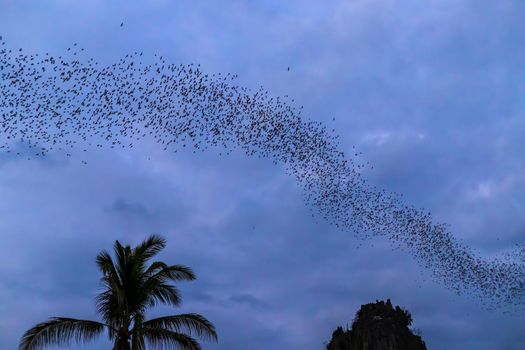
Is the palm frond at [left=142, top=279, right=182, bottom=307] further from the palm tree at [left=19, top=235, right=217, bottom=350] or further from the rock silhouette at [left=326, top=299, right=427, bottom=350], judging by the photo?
the rock silhouette at [left=326, top=299, right=427, bottom=350]

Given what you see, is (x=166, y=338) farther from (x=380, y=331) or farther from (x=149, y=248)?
(x=380, y=331)

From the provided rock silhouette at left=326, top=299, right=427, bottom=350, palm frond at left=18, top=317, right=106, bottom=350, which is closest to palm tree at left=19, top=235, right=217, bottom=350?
palm frond at left=18, top=317, right=106, bottom=350

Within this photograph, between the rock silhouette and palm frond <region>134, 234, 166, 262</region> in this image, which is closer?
palm frond <region>134, 234, 166, 262</region>

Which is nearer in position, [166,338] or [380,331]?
[166,338]

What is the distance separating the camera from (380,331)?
162ft

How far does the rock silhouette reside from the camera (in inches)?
1923

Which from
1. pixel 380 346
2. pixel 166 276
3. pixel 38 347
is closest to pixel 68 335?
pixel 38 347

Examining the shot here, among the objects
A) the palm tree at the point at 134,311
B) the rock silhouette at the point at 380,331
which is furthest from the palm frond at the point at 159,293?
the rock silhouette at the point at 380,331

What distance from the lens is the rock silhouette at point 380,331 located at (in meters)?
48.8

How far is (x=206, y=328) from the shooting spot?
23391 millimetres

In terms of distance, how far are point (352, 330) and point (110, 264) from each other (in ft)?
114

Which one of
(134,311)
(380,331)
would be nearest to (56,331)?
(134,311)

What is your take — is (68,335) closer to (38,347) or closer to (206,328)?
(38,347)

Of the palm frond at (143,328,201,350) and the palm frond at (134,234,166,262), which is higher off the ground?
the palm frond at (134,234,166,262)
